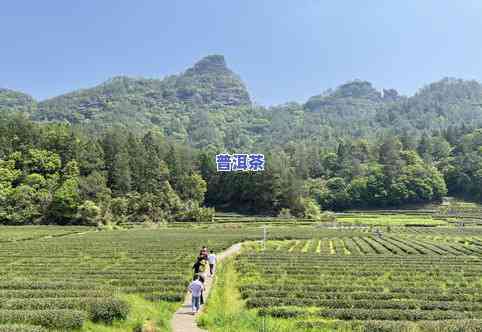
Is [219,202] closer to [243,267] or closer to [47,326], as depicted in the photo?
[243,267]

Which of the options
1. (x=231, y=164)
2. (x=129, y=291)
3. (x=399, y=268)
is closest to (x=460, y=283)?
(x=399, y=268)

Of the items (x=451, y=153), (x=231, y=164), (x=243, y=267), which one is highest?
(x=451, y=153)

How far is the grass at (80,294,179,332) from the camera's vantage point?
15.3 meters

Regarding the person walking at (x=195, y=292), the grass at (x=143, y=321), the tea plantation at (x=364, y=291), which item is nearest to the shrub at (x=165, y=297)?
the grass at (x=143, y=321)

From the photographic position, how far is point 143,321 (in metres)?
16.8

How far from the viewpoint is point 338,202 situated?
14862 cm

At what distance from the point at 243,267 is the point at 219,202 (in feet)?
342

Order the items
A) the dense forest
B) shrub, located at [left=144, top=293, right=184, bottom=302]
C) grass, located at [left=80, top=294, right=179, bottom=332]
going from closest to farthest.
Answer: grass, located at [left=80, top=294, right=179, bottom=332] → shrub, located at [left=144, top=293, right=184, bottom=302] → the dense forest

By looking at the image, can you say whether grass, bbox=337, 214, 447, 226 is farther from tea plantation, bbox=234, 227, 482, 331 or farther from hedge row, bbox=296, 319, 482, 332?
hedge row, bbox=296, 319, 482, 332

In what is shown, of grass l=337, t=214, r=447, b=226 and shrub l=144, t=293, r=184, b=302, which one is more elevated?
grass l=337, t=214, r=447, b=226

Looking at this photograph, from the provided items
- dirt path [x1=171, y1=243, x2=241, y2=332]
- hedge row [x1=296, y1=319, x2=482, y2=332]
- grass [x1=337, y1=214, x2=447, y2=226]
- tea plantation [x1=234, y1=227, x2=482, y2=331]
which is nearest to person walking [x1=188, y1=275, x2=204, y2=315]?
dirt path [x1=171, y1=243, x2=241, y2=332]

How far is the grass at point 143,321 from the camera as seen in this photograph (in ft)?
50.0

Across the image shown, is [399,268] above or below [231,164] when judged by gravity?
below

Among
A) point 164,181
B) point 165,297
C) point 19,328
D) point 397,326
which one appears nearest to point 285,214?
point 164,181
